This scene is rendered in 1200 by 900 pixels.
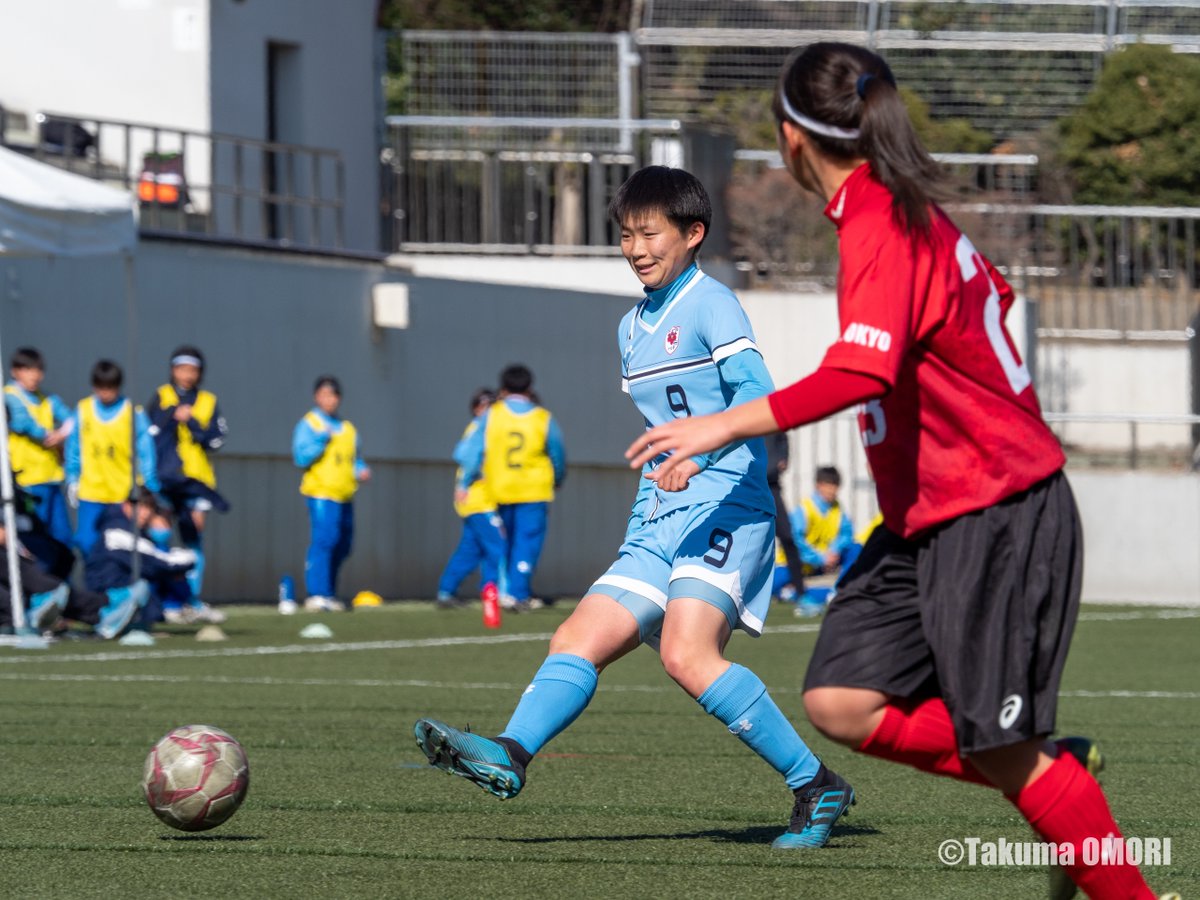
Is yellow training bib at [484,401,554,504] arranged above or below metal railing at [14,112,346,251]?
below

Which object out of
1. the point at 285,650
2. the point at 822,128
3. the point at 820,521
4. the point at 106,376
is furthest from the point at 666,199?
the point at 820,521

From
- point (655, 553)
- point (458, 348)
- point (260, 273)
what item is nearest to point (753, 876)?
point (655, 553)

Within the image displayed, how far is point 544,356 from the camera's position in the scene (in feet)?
70.6

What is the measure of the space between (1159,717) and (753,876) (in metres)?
4.64

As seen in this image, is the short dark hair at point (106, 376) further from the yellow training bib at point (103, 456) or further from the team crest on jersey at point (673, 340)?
the team crest on jersey at point (673, 340)

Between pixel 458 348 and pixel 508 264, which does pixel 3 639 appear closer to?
pixel 458 348

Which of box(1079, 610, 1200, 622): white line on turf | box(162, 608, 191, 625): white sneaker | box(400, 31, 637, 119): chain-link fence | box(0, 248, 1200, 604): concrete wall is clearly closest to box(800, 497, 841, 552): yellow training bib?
box(0, 248, 1200, 604): concrete wall

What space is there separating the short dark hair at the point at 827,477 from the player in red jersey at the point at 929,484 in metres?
15.7

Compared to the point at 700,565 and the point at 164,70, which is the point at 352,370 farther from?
the point at 700,565

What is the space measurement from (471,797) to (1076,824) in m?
2.77

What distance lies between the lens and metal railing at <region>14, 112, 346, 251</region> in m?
19.0

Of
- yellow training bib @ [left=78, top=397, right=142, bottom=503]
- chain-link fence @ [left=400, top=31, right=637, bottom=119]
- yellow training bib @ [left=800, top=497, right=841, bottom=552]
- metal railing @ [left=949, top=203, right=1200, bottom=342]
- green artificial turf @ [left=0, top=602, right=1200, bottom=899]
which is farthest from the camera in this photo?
chain-link fence @ [left=400, top=31, right=637, bottom=119]

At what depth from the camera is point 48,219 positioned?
39.0 ft

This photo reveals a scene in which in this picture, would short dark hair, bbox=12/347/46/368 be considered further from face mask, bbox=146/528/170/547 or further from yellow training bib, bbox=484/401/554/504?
yellow training bib, bbox=484/401/554/504
